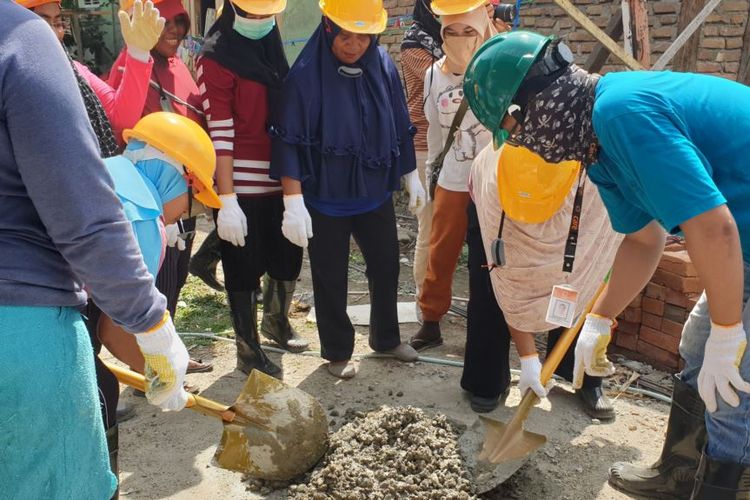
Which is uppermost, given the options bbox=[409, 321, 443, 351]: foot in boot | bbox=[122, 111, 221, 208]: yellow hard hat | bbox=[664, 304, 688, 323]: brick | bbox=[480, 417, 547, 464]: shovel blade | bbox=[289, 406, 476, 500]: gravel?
bbox=[122, 111, 221, 208]: yellow hard hat

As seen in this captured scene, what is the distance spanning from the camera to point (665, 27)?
16.3 ft

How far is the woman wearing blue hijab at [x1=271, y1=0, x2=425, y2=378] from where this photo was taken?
3.23 meters

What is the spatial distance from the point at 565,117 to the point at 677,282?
6.25ft

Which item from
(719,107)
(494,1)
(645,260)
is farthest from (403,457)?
(494,1)

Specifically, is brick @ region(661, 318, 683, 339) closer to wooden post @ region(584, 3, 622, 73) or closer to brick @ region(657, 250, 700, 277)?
brick @ region(657, 250, 700, 277)

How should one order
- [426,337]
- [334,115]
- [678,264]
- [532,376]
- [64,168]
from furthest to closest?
1. [426,337]
2. [678,264]
3. [334,115]
4. [532,376]
5. [64,168]

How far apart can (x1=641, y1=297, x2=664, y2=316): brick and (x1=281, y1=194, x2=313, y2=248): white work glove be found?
→ 188 cm

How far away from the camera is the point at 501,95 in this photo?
6.88 ft

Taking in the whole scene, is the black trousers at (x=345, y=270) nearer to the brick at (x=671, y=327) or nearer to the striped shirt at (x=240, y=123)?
the striped shirt at (x=240, y=123)

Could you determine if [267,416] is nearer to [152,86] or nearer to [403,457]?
[403,457]

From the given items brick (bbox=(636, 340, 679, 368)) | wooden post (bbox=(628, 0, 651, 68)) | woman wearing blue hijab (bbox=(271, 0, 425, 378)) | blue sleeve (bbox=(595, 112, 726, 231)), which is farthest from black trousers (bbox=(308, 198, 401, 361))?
wooden post (bbox=(628, 0, 651, 68))

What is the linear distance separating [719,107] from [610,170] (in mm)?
345

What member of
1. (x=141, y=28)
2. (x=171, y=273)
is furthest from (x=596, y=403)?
(x=141, y=28)

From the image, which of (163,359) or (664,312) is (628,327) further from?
(163,359)
